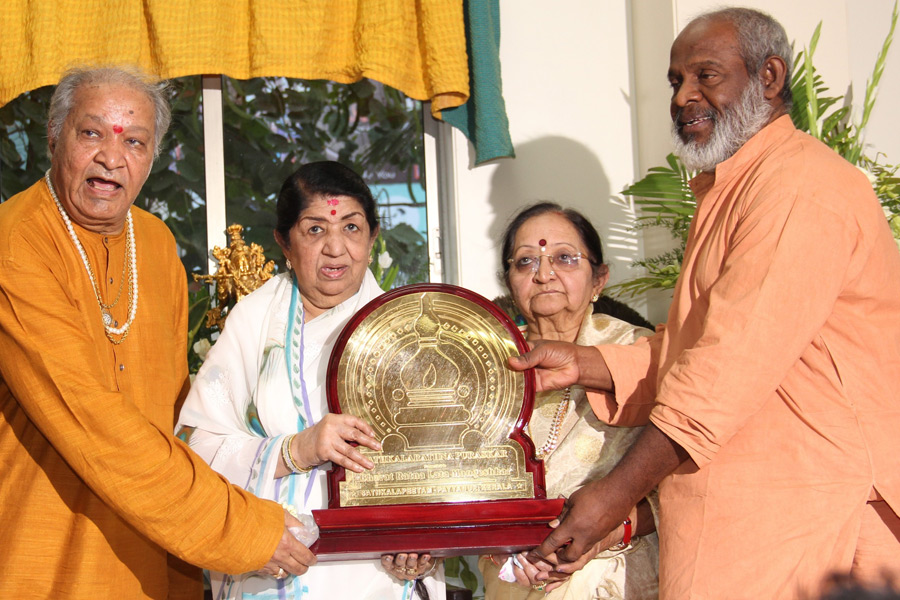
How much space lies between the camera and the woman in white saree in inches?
85.7

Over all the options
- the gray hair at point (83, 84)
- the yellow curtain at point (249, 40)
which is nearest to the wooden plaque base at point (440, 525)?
the gray hair at point (83, 84)

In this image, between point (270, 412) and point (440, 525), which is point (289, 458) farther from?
point (440, 525)

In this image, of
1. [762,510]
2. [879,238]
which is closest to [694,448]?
[762,510]

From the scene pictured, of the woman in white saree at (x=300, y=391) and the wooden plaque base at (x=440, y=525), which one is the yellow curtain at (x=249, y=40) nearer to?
the woman in white saree at (x=300, y=391)

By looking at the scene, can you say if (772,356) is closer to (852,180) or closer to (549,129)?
(852,180)

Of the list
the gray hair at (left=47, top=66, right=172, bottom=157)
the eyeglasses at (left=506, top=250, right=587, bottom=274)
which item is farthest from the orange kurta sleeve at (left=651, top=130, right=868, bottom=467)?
the gray hair at (left=47, top=66, right=172, bottom=157)

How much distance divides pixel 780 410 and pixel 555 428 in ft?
2.11

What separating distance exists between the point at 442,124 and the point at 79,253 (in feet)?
6.32

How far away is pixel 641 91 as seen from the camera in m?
3.54

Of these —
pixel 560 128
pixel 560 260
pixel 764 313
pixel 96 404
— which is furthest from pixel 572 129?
pixel 96 404

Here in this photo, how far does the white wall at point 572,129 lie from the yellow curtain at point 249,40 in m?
0.36

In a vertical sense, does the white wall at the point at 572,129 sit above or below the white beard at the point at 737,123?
above

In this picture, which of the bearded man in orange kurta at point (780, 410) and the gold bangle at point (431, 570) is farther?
the gold bangle at point (431, 570)

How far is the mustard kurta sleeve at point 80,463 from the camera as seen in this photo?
6.45 feet
